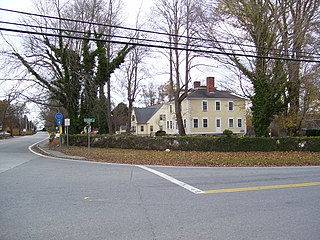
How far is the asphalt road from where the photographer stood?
4945 millimetres

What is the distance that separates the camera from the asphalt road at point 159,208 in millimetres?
4945

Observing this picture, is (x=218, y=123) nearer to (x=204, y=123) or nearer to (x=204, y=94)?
(x=204, y=123)

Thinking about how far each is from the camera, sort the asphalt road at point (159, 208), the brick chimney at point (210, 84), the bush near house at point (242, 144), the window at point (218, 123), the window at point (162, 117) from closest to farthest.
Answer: the asphalt road at point (159, 208) → the bush near house at point (242, 144) → the brick chimney at point (210, 84) → the window at point (218, 123) → the window at point (162, 117)

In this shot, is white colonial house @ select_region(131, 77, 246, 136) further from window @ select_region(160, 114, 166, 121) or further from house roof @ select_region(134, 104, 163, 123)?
house roof @ select_region(134, 104, 163, 123)

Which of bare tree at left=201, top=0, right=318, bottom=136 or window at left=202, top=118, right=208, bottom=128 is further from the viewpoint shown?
window at left=202, top=118, right=208, bottom=128

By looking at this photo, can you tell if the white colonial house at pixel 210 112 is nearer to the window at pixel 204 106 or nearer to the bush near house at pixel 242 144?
the window at pixel 204 106

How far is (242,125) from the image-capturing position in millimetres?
50375

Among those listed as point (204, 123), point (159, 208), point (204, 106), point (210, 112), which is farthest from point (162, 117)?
point (159, 208)

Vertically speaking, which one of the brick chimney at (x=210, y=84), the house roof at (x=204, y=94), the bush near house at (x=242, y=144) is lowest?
the bush near house at (x=242, y=144)

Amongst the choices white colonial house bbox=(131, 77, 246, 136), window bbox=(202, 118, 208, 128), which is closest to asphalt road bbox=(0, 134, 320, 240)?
white colonial house bbox=(131, 77, 246, 136)

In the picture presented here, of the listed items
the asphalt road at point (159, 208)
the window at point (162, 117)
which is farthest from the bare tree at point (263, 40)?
the window at point (162, 117)

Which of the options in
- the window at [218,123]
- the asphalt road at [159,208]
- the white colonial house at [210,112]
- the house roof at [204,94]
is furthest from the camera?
the window at [218,123]

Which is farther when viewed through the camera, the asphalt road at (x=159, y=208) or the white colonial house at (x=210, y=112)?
the white colonial house at (x=210, y=112)

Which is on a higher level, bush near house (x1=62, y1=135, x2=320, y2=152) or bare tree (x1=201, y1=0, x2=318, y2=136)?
bare tree (x1=201, y1=0, x2=318, y2=136)
